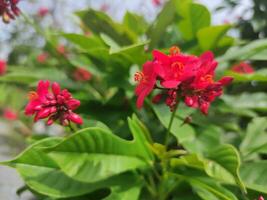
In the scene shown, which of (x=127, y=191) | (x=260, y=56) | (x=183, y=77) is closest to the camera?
(x=183, y=77)

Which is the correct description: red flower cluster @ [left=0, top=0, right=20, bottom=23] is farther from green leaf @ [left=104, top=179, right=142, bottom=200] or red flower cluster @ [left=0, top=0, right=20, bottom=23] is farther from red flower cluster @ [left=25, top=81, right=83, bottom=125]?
green leaf @ [left=104, top=179, right=142, bottom=200]

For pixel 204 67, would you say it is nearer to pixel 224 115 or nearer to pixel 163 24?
pixel 163 24

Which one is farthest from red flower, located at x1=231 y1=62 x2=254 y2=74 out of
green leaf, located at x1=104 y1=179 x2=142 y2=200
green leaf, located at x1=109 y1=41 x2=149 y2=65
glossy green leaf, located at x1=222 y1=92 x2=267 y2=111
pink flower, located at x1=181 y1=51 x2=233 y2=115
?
pink flower, located at x1=181 y1=51 x2=233 y2=115

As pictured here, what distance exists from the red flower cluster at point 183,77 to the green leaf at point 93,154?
159mm

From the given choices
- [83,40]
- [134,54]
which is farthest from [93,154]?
[83,40]

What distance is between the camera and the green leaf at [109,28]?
5.68 feet

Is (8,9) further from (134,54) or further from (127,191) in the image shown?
(127,191)

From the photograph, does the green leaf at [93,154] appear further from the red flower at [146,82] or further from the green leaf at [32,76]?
the green leaf at [32,76]

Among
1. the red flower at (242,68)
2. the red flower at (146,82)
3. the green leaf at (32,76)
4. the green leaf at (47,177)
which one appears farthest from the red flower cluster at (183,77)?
the red flower at (242,68)

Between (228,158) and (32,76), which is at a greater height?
(32,76)

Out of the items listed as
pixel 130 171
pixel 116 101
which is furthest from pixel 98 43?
pixel 130 171

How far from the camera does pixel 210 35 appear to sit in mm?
1615

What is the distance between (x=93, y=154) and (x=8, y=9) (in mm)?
627

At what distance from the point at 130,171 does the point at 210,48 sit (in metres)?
0.57
